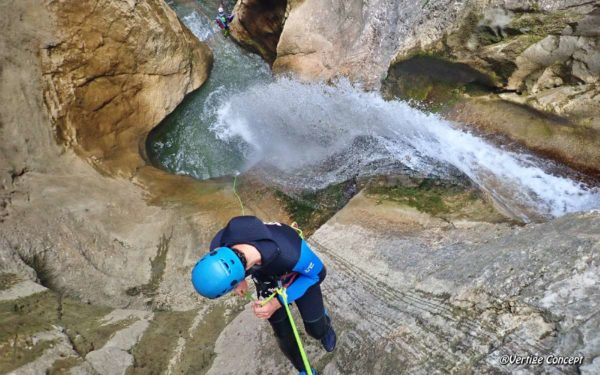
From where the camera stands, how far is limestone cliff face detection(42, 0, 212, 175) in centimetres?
624

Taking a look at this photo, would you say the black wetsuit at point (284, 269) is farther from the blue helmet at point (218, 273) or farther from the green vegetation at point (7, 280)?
the green vegetation at point (7, 280)

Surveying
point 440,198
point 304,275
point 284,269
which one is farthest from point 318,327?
point 440,198

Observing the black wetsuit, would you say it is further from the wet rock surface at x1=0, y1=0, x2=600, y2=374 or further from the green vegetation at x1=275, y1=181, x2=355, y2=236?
the green vegetation at x1=275, y1=181, x2=355, y2=236

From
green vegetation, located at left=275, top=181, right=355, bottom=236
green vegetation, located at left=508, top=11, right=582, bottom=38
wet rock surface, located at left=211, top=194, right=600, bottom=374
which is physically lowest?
green vegetation, located at left=275, top=181, right=355, bottom=236

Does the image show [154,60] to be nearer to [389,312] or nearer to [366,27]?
[366,27]

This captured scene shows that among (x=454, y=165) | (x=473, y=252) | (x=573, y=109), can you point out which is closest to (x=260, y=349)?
(x=473, y=252)

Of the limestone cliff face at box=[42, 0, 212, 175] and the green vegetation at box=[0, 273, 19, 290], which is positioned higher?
the limestone cliff face at box=[42, 0, 212, 175]

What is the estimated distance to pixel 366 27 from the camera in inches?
305

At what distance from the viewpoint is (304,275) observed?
2.72 metres

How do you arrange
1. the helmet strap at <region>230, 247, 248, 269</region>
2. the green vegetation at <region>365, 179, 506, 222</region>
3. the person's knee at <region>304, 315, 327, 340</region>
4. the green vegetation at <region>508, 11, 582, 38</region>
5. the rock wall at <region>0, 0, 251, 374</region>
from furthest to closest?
1. the green vegetation at <region>508, 11, 582, 38</region>
2. the green vegetation at <region>365, 179, 506, 222</region>
3. the rock wall at <region>0, 0, 251, 374</region>
4. the person's knee at <region>304, 315, 327, 340</region>
5. the helmet strap at <region>230, 247, 248, 269</region>

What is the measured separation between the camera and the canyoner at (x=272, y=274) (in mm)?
2012

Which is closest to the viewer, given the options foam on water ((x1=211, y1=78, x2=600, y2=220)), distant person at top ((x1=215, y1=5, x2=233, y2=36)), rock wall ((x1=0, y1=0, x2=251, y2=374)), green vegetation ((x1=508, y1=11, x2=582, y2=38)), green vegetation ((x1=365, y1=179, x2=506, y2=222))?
rock wall ((x1=0, y1=0, x2=251, y2=374))

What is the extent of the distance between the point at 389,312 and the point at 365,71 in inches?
213

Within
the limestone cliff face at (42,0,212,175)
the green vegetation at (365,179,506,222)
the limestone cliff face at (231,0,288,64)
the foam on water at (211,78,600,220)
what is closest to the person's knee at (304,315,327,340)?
the green vegetation at (365,179,506,222)
